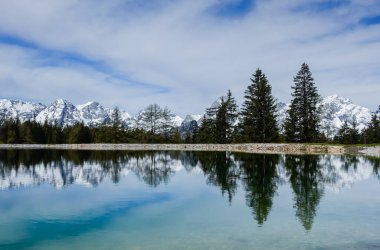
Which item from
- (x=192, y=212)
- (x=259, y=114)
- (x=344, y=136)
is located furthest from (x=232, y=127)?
(x=192, y=212)

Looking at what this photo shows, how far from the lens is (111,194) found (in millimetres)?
18203

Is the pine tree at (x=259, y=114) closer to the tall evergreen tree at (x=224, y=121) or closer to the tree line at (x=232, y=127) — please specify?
the tree line at (x=232, y=127)

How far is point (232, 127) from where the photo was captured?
78188 mm

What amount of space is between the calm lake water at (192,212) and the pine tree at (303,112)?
39.2 m

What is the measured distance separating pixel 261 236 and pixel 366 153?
43.8 metres

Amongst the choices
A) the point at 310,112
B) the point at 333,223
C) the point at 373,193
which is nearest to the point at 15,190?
the point at 333,223

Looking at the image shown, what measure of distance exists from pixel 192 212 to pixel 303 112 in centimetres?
5307

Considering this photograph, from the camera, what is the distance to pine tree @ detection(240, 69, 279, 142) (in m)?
64.8

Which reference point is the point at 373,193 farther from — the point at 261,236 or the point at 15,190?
the point at 15,190

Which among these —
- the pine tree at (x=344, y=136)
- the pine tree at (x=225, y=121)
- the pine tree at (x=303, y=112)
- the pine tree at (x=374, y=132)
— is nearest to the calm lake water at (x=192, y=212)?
the pine tree at (x=303, y=112)

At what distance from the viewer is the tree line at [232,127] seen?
64250 mm

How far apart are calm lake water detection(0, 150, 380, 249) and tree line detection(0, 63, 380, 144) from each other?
133ft

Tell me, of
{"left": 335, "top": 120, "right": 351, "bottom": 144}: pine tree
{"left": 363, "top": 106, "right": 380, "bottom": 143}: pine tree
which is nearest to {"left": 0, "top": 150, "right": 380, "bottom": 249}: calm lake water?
{"left": 335, "top": 120, "right": 351, "bottom": 144}: pine tree

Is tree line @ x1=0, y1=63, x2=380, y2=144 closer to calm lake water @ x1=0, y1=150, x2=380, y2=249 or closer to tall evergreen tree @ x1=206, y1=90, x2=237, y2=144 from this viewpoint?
tall evergreen tree @ x1=206, y1=90, x2=237, y2=144
